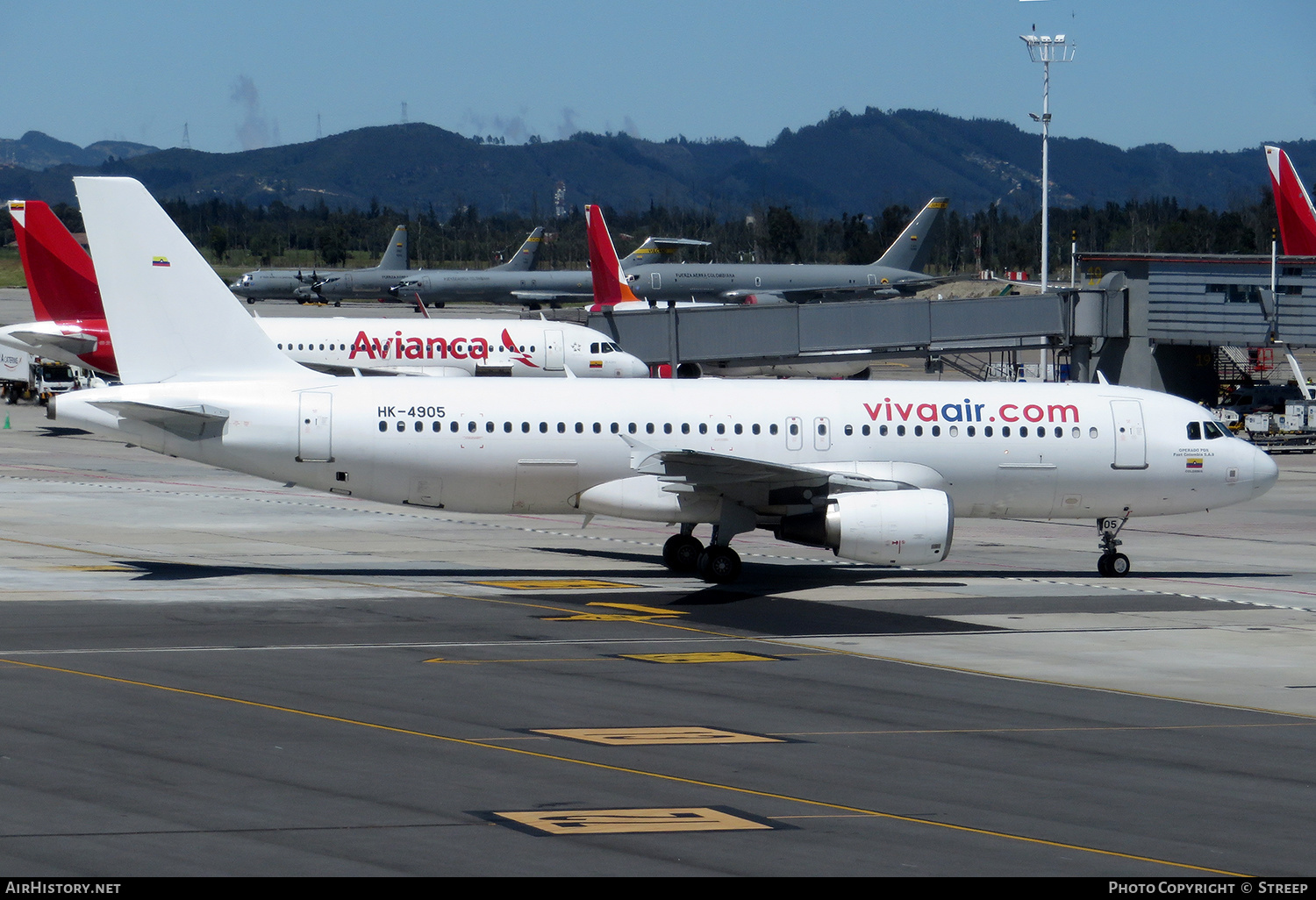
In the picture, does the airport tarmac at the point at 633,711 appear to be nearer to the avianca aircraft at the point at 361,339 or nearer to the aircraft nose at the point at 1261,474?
the aircraft nose at the point at 1261,474

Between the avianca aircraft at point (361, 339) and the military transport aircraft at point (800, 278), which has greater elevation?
the military transport aircraft at point (800, 278)

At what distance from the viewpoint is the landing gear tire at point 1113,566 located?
32281mm

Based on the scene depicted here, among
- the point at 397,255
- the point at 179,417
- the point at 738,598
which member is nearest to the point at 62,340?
the point at 179,417

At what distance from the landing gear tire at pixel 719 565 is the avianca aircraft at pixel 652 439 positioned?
2.1 inches

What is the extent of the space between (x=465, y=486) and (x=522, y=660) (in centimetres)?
860

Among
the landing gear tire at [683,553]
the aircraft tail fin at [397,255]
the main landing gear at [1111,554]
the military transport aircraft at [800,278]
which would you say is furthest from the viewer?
the aircraft tail fin at [397,255]

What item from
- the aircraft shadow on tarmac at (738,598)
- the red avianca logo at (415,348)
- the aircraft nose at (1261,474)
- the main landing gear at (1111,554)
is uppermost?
the red avianca logo at (415,348)

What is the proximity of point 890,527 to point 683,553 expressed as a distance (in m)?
5.57

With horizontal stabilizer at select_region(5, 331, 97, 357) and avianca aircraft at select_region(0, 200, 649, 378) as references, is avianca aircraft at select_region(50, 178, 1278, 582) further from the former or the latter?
horizontal stabilizer at select_region(5, 331, 97, 357)

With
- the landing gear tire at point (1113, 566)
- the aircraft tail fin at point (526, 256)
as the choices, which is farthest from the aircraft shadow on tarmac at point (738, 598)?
the aircraft tail fin at point (526, 256)

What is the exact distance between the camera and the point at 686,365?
259 ft

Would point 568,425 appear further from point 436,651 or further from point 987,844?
point 987,844

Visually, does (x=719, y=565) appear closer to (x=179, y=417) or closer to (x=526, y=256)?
(x=179, y=417)

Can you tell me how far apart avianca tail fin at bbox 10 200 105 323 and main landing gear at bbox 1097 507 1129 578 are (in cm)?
3986
